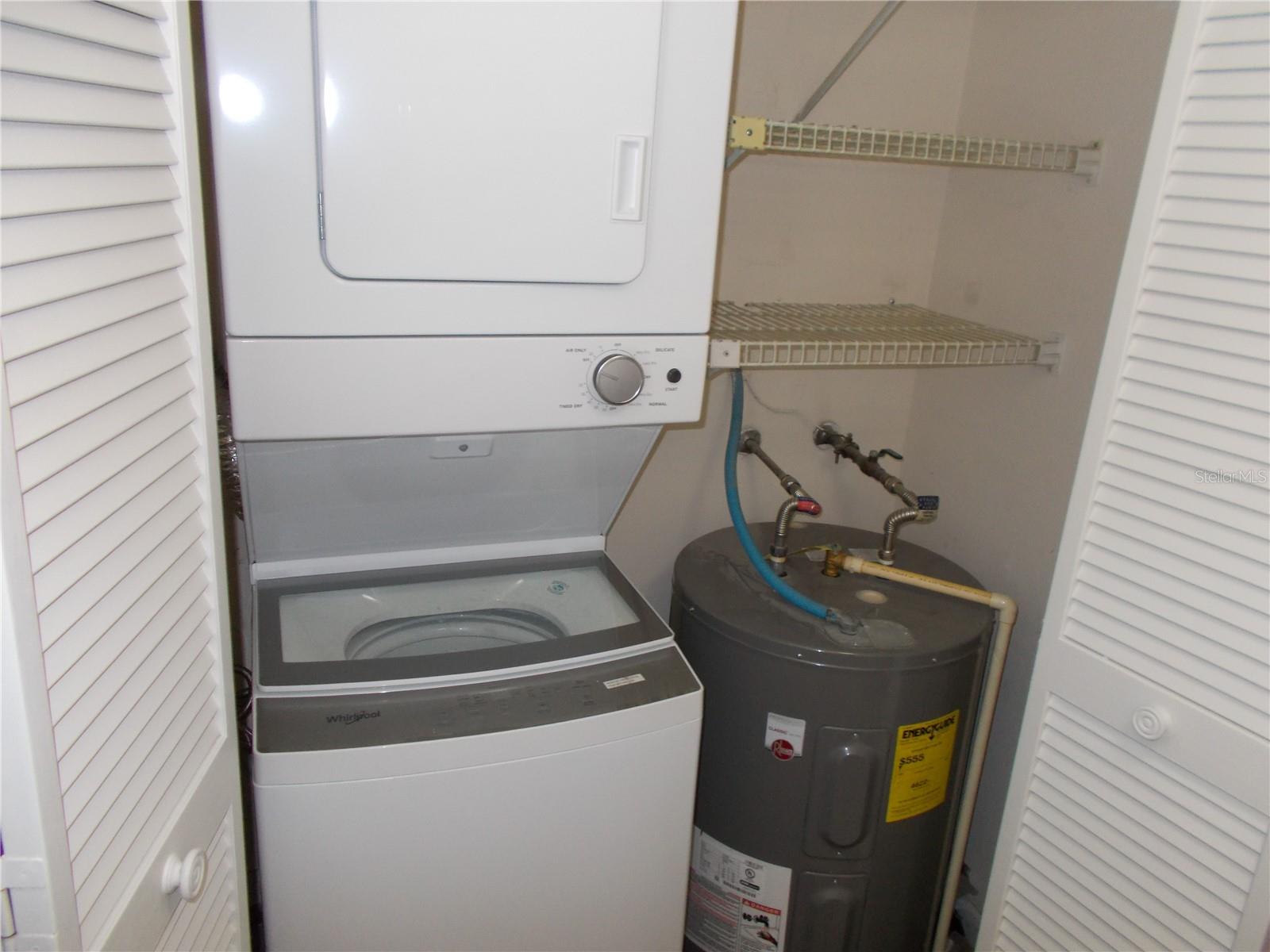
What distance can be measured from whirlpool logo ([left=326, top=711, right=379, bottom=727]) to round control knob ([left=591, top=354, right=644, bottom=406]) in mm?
565

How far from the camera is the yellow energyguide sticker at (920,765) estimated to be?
167 centimetres

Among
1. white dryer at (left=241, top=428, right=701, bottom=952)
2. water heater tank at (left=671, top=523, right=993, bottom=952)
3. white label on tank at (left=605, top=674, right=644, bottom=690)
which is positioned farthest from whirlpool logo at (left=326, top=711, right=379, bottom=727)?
→ water heater tank at (left=671, top=523, right=993, bottom=952)

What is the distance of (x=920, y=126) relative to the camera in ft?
6.81

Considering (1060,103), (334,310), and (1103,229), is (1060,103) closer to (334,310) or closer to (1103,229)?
(1103,229)

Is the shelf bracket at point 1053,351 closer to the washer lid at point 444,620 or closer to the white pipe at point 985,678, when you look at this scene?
the white pipe at point 985,678

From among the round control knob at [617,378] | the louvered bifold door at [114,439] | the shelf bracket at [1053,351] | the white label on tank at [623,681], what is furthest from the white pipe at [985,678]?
the louvered bifold door at [114,439]

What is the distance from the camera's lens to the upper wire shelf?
57.4 inches

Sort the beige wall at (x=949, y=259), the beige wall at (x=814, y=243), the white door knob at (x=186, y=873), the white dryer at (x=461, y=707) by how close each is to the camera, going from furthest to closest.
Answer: the beige wall at (x=814, y=243), the beige wall at (x=949, y=259), the white dryer at (x=461, y=707), the white door knob at (x=186, y=873)

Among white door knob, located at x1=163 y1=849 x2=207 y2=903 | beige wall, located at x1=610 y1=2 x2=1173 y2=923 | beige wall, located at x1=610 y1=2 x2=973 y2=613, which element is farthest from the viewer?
beige wall, located at x1=610 y1=2 x2=973 y2=613

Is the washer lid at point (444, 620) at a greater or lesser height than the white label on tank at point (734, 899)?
greater

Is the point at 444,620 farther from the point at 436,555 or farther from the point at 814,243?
the point at 814,243

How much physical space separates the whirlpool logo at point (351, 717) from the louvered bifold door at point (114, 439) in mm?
195

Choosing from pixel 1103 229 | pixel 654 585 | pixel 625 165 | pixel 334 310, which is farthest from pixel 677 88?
pixel 654 585

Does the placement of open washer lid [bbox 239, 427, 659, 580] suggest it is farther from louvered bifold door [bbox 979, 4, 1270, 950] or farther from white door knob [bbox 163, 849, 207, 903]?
louvered bifold door [bbox 979, 4, 1270, 950]
